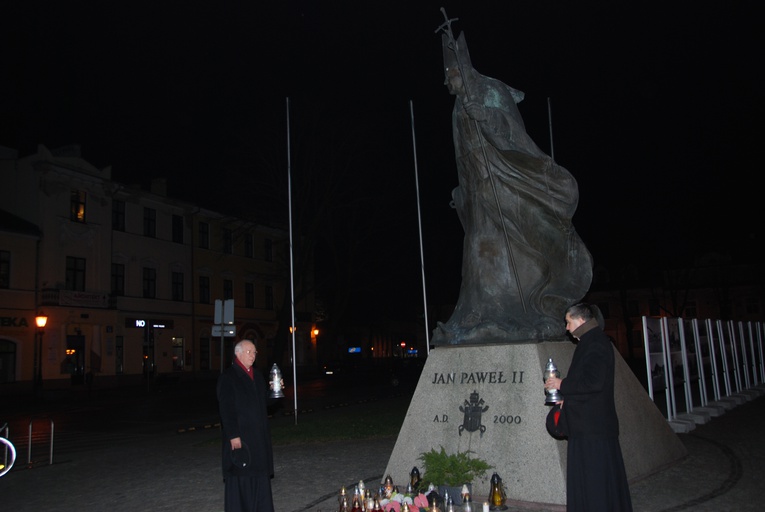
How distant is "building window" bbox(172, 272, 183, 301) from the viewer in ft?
139

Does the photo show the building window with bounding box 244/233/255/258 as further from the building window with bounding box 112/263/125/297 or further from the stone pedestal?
the stone pedestal

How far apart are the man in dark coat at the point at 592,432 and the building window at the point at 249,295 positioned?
4515cm

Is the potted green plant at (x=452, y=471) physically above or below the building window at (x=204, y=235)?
below

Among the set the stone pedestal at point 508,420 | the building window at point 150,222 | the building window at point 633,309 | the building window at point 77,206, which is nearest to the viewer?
the stone pedestal at point 508,420

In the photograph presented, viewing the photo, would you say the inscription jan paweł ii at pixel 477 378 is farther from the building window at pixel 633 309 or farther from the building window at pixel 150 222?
the building window at pixel 633 309

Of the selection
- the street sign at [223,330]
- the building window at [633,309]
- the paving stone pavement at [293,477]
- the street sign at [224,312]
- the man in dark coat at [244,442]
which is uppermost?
the building window at [633,309]

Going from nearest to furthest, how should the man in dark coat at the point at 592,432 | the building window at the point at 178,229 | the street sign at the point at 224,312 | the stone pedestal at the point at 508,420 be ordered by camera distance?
the man in dark coat at the point at 592,432, the stone pedestal at the point at 508,420, the street sign at the point at 224,312, the building window at the point at 178,229

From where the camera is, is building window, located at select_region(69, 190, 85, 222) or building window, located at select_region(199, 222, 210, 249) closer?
building window, located at select_region(69, 190, 85, 222)

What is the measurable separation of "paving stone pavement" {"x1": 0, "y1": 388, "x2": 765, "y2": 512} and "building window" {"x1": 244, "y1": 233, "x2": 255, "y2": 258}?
36837mm

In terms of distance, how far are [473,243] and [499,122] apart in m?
1.52

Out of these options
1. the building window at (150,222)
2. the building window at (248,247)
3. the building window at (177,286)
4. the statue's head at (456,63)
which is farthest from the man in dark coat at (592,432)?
the building window at (248,247)

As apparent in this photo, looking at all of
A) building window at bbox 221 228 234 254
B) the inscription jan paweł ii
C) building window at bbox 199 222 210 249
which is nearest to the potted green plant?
the inscription jan paweł ii

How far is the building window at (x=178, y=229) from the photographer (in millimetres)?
42656

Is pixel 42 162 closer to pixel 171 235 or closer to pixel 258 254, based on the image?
pixel 171 235
